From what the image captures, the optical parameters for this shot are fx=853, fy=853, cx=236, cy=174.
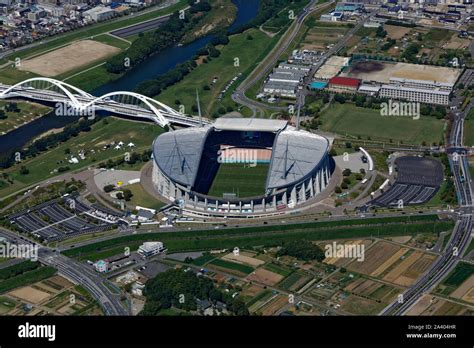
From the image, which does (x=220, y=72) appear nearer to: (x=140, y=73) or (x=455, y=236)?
(x=140, y=73)

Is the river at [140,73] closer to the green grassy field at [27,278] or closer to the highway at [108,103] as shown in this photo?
the highway at [108,103]

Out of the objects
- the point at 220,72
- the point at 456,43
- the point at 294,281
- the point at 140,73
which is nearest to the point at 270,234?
the point at 294,281

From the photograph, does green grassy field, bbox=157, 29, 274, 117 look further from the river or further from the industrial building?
the industrial building

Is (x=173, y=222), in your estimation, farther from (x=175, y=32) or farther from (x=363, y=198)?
(x=175, y=32)

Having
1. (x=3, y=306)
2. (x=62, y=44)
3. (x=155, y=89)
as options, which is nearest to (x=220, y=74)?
(x=155, y=89)

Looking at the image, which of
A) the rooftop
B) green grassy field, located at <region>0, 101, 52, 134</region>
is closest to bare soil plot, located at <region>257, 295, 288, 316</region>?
green grassy field, located at <region>0, 101, 52, 134</region>

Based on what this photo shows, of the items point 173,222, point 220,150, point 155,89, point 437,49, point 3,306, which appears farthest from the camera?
point 437,49
